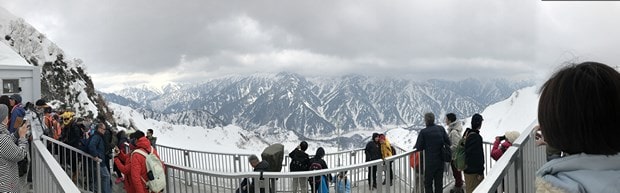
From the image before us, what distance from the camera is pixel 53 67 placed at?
3725 centimetres

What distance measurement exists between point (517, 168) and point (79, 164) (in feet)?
29.3

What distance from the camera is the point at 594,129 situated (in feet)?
5.20

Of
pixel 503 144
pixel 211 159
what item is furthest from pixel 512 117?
pixel 503 144

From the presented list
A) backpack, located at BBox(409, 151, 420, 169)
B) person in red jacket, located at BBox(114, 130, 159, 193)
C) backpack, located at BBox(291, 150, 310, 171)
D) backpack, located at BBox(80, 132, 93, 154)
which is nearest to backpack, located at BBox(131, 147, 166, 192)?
person in red jacket, located at BBox(114, 130, 159, 193)

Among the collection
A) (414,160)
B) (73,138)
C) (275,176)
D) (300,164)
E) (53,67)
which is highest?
(53,67)

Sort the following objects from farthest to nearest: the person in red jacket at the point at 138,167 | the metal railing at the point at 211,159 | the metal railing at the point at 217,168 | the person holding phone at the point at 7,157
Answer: the metal railing at the point at 211,159, the person in red jacket at the point at 138,167, the metal railing at the point at 217,168, the person holding phone at the point at 7,157

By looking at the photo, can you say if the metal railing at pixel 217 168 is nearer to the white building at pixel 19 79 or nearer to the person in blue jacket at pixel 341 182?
the person in blue jacket at pixel 341 182

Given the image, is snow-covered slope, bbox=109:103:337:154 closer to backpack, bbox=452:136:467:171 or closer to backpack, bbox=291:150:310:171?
backpack, bbox=291:150:310:171

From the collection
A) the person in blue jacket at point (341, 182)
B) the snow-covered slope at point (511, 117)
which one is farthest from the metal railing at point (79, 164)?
the snow-covered slope at point (511, 117)

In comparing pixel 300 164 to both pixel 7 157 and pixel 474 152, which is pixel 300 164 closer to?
pixel 474 152

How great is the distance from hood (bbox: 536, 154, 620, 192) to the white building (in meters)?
18.7

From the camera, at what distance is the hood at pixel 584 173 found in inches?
58.7

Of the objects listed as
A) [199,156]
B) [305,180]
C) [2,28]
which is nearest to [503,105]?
[199,156]

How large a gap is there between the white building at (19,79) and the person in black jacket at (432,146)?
15709 millimetres
